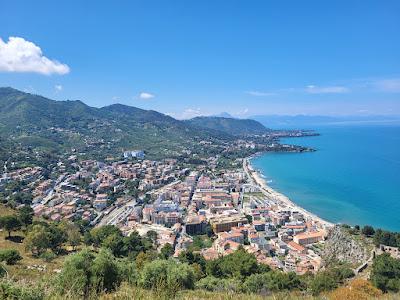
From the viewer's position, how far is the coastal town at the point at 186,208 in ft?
78.0

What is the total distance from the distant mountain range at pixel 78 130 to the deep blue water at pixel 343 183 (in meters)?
28.3

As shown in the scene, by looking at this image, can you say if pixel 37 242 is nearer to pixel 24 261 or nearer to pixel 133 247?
pixel 24 261

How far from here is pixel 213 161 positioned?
68.1 metres

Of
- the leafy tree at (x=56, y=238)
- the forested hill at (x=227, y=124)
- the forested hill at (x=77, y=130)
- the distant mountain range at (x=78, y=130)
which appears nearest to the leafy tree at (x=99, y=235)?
the leafy tree at (x=56, y=238)

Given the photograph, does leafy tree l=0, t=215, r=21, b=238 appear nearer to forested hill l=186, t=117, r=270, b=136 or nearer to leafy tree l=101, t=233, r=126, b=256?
leafy tree l=101, t=233, r=126, b=256

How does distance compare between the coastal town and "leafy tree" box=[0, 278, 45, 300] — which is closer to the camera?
"leafy tree" box=[0, 278, 45, 300]

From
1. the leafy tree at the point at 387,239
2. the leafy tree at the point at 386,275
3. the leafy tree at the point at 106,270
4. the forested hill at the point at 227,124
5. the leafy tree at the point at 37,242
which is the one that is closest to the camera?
the leafy tree at the point at 106,270

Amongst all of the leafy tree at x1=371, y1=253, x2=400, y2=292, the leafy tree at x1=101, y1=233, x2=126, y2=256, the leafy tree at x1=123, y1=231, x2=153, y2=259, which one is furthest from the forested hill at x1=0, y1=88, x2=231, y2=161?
the leafy tree at x1=371, y1=253, x2=400, y2=292

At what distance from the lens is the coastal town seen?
78.0ft

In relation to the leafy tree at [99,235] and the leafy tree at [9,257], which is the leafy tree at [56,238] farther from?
the leafy tree at [9,257]

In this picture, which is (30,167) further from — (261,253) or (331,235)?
(331,235)

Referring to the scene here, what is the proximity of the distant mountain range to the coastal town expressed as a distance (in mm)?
17626

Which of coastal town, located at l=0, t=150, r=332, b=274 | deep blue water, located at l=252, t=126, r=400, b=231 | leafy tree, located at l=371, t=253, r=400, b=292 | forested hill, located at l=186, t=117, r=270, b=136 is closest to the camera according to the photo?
leafy tree, located at l=371, t=253, r=400, b=292

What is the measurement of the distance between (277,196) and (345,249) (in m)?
20.1
